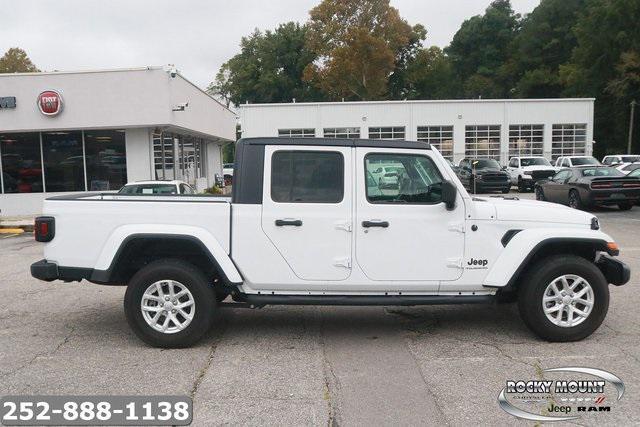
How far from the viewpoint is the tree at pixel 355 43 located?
61688 mm

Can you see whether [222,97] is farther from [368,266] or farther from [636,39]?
[368,266]

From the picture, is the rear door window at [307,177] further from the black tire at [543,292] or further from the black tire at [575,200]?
the black tire at [575,200]

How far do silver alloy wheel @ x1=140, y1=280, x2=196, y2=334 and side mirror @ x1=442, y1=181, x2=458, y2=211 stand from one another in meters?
2.54

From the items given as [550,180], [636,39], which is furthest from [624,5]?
[550,180]

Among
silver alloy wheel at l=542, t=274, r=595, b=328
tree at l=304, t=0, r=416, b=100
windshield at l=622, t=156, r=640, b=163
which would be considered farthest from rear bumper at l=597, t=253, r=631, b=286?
tree at l=304, t=0, r=416, b=100

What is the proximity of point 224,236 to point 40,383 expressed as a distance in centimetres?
194

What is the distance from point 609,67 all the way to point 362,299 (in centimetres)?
5808

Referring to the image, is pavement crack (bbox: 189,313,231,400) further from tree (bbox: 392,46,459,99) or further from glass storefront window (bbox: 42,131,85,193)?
tree (bbox: 392,46,459,99)

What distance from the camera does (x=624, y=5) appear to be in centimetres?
5153

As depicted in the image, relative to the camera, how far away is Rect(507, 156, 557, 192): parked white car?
98.3ft

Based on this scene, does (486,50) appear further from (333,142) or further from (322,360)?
(322,360)

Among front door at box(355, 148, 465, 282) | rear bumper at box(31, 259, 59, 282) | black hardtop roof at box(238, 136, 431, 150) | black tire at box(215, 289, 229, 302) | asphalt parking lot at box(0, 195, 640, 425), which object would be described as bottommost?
asphalt parking lot at box(0, 195, 640, 425)

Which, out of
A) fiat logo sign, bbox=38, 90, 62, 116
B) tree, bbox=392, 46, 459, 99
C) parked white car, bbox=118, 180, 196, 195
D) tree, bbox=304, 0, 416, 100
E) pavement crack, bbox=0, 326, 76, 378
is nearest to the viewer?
pavement crack, bbox=0, 326, 76, 378

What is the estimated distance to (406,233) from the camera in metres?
5.52
